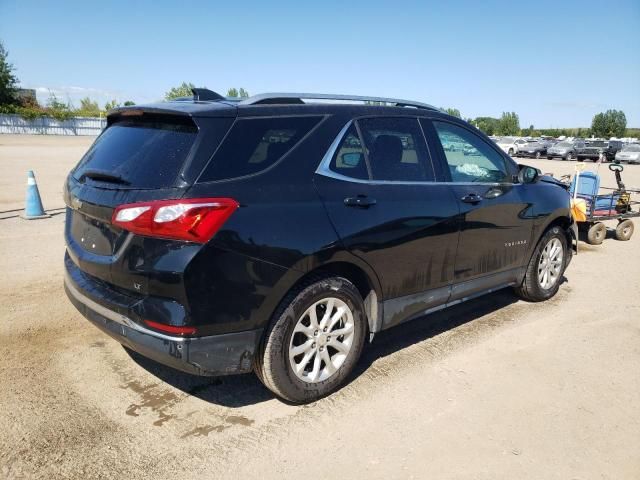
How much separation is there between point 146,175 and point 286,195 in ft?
2.53

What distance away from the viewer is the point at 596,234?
26.8 feet

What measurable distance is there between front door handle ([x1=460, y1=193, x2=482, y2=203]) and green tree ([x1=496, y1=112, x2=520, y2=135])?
9778cm

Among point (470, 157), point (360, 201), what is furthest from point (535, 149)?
point (360, 201)

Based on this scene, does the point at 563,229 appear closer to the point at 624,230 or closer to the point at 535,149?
the point at 624,230

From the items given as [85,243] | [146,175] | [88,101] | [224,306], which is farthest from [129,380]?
[88,101]

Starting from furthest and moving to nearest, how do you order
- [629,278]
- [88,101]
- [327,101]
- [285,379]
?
1. [88,101]
2. [629,278]
3. [327,101]
4. [285,379]

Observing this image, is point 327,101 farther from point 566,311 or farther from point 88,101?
point 88,101

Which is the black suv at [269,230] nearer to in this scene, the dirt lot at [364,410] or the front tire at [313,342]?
the front tire at [313,342]

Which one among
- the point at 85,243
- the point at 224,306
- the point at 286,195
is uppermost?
the point at 286,195

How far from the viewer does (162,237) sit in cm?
254

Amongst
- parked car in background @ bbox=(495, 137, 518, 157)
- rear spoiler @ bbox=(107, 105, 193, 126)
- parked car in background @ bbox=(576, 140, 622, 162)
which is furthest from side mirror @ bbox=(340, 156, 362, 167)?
parked car in background @ bbox=(495, 137, 518, 157)

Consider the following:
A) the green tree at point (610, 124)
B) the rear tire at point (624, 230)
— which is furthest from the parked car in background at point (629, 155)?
the green tree at point (610, 124)

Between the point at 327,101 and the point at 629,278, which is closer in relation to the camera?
the point at 327,101

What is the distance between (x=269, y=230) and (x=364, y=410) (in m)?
1.32
